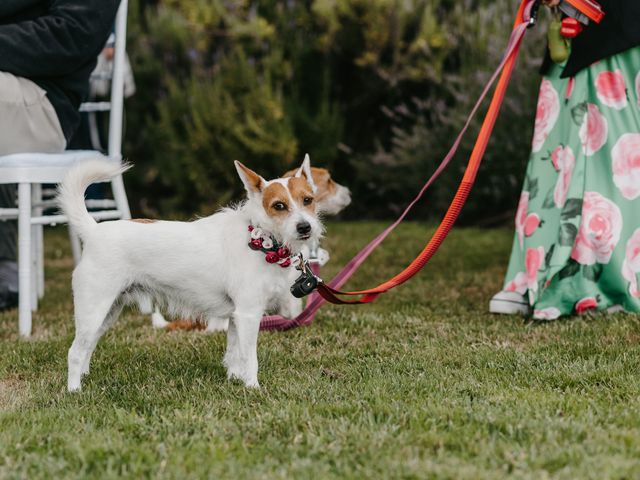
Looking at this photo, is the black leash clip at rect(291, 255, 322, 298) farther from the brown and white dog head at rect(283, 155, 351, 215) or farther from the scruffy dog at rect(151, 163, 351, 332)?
the brown and white dog head at rect(283, 155, 351, 215)

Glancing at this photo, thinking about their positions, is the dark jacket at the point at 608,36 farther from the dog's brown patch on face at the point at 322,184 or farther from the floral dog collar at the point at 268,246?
the floral dog collar at the point at 268,246

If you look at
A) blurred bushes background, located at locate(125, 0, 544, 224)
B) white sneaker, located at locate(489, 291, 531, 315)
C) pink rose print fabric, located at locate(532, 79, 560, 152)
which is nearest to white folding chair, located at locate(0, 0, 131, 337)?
white sneaker, located at locate(489, 291, 531, 315)

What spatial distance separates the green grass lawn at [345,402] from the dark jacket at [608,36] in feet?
3.68

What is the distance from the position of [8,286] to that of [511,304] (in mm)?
2595

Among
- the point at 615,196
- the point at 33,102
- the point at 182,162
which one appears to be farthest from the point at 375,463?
the point at 182,162

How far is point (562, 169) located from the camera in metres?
3.85

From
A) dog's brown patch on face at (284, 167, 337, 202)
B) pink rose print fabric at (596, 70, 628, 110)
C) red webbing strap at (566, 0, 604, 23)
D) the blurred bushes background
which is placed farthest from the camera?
the blurred bushes background

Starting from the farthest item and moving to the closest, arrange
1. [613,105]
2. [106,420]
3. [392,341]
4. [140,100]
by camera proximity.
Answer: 1. [140,100]
2. [613,105]
3. [392,341]
4. [106,420]

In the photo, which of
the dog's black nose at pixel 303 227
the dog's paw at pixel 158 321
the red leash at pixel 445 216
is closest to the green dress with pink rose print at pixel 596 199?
the red leash at pixel 445 216

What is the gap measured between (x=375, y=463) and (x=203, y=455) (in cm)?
44

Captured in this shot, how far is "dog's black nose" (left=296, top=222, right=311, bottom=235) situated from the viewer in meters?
2.75

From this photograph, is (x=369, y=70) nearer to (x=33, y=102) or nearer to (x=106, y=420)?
(x=33, y=102)

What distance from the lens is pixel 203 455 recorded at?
216 centimetres

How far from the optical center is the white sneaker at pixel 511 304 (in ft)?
13.0
